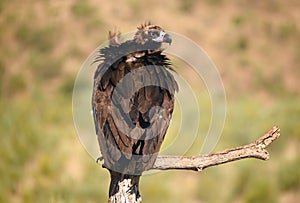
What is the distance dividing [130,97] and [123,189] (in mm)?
450

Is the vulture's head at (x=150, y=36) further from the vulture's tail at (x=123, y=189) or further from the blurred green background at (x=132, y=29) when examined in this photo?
the blurred green background at (x=132, y=29)

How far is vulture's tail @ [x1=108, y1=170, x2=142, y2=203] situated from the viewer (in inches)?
102

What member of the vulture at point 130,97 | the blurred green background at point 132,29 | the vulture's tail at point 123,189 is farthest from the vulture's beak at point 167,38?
the blurred green background at point 132,29

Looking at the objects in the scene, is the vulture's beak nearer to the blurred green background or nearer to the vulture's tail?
the vulture's tail

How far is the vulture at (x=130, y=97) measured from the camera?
261 cm

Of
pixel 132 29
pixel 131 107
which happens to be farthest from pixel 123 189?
pixel 132 29

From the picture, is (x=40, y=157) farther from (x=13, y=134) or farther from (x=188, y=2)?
(x=188, y=2)

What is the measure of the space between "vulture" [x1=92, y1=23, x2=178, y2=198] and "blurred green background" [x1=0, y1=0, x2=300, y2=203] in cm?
174

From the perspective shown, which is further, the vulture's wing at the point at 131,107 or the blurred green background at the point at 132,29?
the blurred green background at the point at 132,29

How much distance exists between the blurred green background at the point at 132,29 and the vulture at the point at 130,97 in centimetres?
174

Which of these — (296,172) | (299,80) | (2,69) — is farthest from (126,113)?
(299,80)

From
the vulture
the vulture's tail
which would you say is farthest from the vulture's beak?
the vulture's tail

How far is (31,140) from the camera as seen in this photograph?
8367 mm

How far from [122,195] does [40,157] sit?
5475 millimetres
